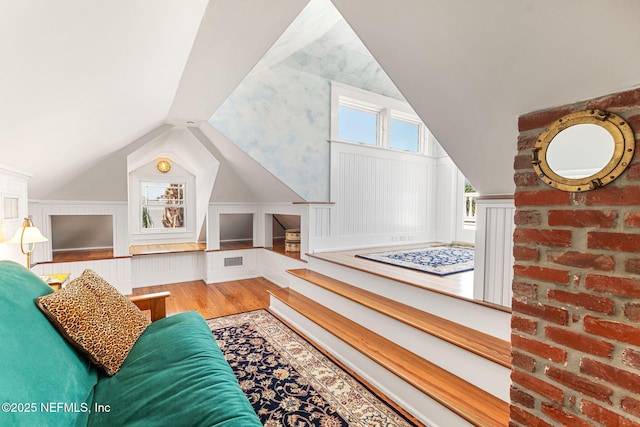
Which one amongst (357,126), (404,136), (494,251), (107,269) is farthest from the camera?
(404,136)

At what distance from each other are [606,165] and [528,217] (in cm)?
28

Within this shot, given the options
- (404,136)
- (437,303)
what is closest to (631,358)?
(437,303)

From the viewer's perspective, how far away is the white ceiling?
0.89 m

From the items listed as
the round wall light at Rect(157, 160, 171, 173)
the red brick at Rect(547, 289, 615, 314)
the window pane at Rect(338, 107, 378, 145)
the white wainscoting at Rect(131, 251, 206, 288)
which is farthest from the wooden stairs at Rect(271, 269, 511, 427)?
the round wall light at Rect(157, 160, 171, 173)

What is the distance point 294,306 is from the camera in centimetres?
288

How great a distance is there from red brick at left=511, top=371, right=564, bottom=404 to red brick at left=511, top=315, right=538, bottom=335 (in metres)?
0.17

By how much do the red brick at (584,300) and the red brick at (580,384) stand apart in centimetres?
24

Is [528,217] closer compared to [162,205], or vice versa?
[528,217]

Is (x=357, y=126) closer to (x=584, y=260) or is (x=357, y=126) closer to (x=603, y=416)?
(x=584, y=260)

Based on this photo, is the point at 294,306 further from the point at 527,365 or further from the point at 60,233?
the point at 60,233

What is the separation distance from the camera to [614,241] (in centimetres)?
87

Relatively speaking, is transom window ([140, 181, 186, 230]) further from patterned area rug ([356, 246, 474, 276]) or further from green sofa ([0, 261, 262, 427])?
green sofa ([0, 261, 262, 427])

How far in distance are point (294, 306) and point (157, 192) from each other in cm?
373

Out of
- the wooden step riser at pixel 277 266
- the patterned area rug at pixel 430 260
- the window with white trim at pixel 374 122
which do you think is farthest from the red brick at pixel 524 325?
the window with white trim at pixel 374 122
